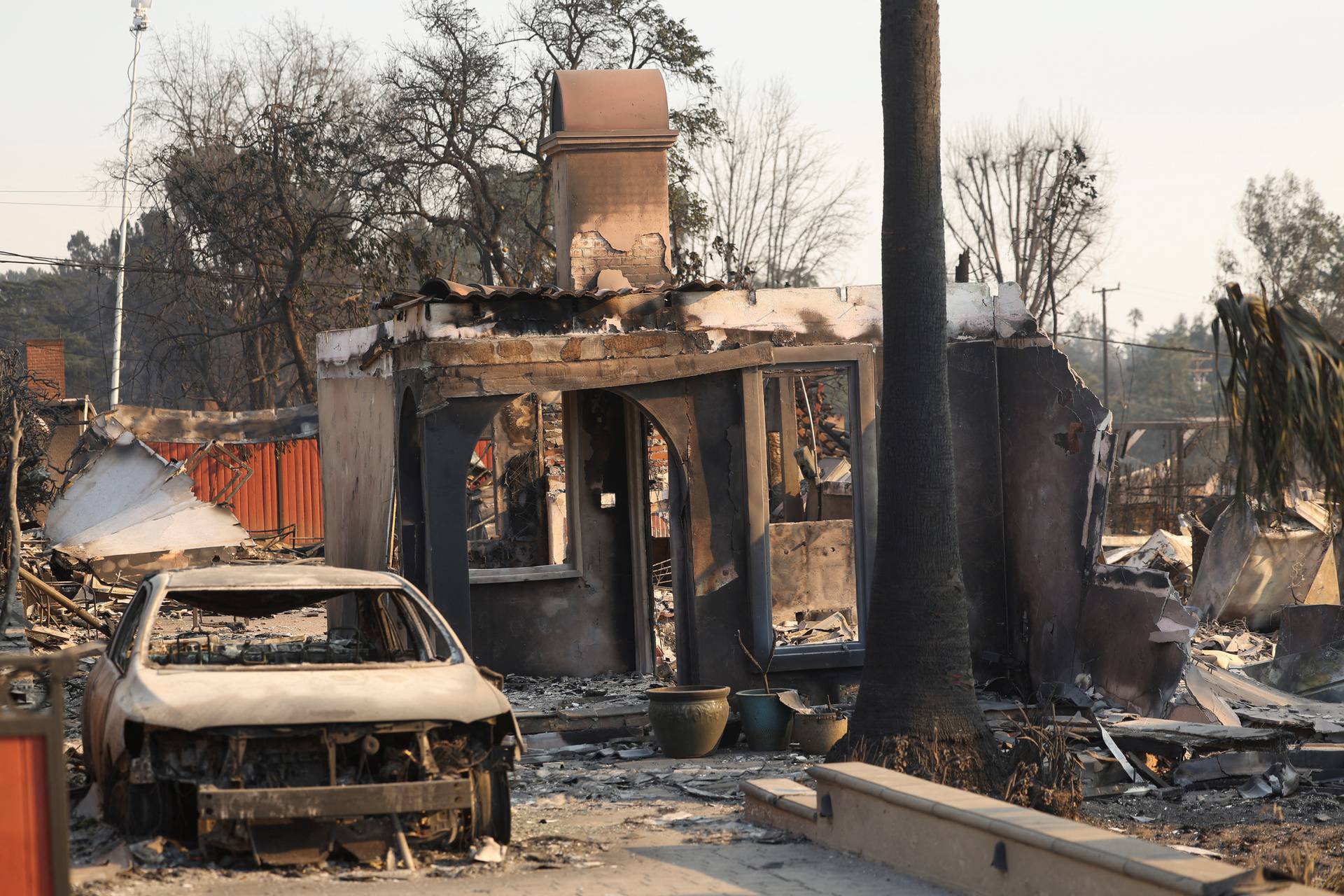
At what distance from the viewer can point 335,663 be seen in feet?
26.2

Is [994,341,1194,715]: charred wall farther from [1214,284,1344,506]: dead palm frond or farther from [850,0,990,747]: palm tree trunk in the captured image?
[1214,284,1344,506]: dead palm frond

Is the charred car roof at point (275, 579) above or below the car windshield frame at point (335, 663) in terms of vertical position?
above

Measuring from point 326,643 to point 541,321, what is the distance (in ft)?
13.7

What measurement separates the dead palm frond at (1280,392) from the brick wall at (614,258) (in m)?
7.86

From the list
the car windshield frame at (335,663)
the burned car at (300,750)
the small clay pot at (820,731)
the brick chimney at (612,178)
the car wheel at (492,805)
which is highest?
the brick chimney at (612,178)

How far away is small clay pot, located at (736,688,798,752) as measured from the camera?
11250 millimetres

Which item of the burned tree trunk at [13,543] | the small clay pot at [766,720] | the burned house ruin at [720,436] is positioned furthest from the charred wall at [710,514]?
the burned tree trunk at [13,543]

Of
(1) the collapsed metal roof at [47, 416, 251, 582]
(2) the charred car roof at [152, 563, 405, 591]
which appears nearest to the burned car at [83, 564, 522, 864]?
(2) the charred car roof at [152, 563, 405, 591]

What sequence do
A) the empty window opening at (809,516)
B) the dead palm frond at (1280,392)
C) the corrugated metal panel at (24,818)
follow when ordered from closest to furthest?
1. the corrugated metal panel at (24,818)
2. the dead palm frond at (1280,392)
3. the empty window opening at (809,516)

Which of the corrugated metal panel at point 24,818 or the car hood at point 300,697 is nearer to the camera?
the corrugated metal panel at point 24,818

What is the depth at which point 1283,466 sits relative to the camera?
6.06 meters

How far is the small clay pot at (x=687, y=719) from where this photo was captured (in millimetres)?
10852

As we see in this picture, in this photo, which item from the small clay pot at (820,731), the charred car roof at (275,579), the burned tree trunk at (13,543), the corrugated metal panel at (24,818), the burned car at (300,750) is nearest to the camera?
the corrugated metal panel at (24,818)

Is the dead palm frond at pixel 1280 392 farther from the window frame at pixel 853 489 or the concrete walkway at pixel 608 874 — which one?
the window frame at pixel 853 489
